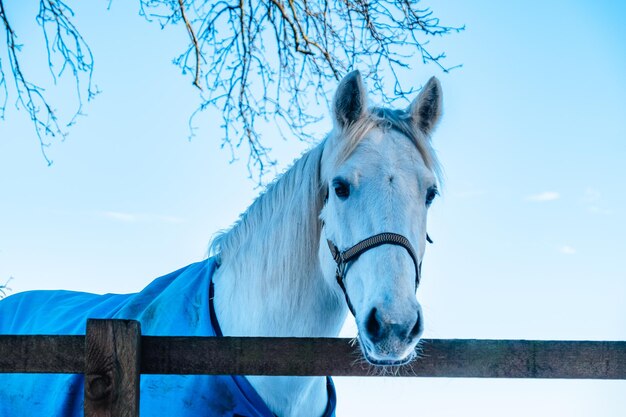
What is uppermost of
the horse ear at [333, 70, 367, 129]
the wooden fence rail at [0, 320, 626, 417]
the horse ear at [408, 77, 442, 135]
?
the horse ear at [408, 77, 442, 135]

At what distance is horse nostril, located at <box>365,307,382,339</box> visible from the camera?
7.08 ft

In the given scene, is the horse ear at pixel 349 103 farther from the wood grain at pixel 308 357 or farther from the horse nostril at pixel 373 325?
the wood grain at pixel 308 357

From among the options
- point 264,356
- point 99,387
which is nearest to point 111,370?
point 99,387

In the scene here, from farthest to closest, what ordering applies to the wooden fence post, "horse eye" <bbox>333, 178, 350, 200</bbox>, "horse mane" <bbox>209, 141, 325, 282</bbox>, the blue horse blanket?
"horse mane" <bbox>209, 141, 325, 282</bbox> → the blue horse blanket → "horse eye" <bbox>333, 178, 350, 200</bbox> → the wooden fence post

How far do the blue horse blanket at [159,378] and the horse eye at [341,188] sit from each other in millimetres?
855

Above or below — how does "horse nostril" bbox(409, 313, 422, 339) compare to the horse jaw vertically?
below

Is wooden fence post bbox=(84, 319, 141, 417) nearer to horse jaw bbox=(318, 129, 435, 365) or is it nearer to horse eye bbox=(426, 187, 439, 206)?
horse jaw bbox=(318, 129, 435, 365)

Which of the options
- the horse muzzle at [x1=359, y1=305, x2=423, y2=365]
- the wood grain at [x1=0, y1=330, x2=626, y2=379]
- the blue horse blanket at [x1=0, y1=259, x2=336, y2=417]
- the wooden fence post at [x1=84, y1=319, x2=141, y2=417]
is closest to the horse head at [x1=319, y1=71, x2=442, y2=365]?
the horse muzzle at [x1=359, y1=305, x2=423, y2=365]

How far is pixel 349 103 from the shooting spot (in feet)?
9.33

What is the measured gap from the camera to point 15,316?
4176 mm

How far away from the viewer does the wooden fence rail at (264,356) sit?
6.49ft

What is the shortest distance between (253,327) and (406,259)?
0.87 m

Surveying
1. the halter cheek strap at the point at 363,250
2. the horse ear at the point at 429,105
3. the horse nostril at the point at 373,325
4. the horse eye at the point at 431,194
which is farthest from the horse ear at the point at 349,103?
the horse nostril at the point at 373,325

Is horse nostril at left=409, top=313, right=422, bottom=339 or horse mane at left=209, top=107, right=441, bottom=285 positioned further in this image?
horse mane at left=209, top=107, right=441, bottom=285
